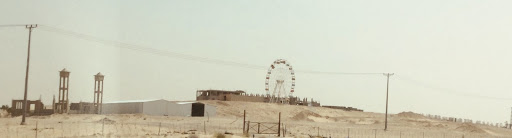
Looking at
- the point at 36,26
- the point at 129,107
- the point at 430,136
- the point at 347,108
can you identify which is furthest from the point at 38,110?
the point at 347,108

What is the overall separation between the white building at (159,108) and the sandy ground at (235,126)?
4.48m

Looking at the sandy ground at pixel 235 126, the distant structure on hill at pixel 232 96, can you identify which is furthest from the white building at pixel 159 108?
the distant structure on hill at pixel 232 96

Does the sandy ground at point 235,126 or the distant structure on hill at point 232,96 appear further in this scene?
the distant structure on hill at point 232,96

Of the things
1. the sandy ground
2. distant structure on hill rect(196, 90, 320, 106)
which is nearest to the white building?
the sandy ground

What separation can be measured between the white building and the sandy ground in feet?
14.7

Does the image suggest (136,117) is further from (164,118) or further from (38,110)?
(38,110)

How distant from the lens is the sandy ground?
53.3 m

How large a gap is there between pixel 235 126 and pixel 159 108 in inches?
848

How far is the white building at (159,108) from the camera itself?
3684 inches

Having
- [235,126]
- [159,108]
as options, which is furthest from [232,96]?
[235,126]

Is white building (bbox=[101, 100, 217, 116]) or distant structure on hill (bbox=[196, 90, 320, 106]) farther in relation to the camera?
distant structure on hill (bbox=[196, 90, 320, 106])

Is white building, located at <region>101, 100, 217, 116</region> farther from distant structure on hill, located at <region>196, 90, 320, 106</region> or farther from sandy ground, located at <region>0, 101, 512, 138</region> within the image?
distant structure on hill, located at <region>196, 90, 320, 106</region>

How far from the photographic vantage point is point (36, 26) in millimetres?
62312

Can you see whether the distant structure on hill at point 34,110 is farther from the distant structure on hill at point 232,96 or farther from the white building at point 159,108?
the distant structure on hill at point 232,96
